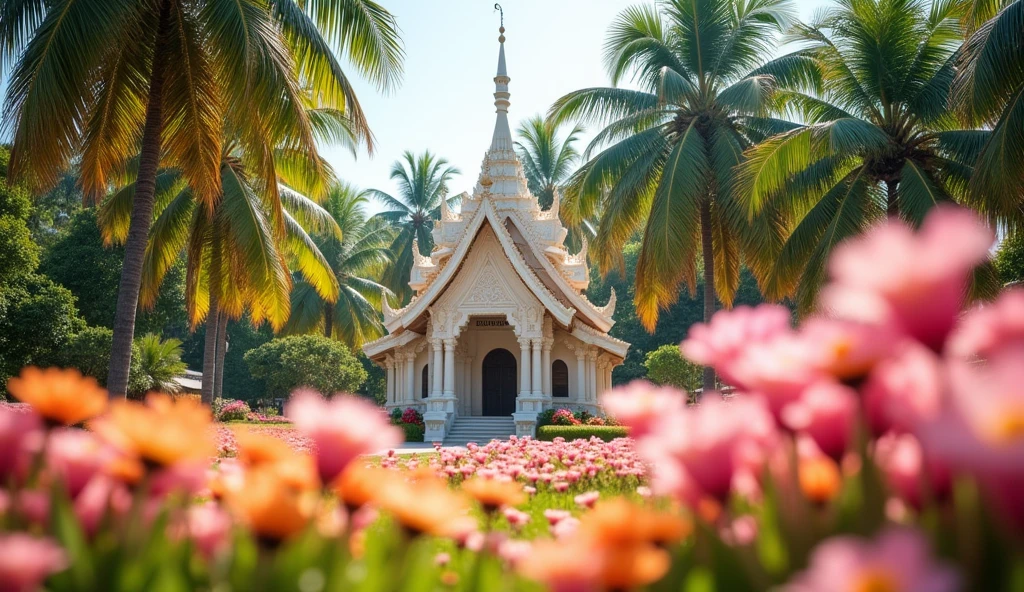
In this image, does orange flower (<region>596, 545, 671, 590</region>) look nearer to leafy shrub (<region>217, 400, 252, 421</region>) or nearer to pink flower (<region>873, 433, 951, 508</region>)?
pink flower (<region>873, 433, 951, 508</region>)

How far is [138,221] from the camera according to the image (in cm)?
1038

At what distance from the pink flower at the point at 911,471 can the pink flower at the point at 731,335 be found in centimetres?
27

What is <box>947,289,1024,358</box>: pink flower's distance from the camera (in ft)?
3.68

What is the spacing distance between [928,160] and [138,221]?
14235 millimetres

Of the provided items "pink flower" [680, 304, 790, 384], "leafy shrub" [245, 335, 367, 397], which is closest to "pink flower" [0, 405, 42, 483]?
"pink flower" [680, 304, 790, 384]

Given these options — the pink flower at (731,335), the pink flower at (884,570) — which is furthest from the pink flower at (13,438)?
the pink flower at (884,570)

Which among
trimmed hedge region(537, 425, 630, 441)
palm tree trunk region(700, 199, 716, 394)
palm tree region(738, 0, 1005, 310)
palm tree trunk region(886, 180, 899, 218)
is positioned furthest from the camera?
trimmed hedge region(537, 425, 630, 441)

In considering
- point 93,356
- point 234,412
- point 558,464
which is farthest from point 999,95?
point 93,356

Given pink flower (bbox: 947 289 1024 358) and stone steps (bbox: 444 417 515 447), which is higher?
pink flower (bbox: 947 289 1024 358)

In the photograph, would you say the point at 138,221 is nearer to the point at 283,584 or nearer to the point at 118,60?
the point at 118,60

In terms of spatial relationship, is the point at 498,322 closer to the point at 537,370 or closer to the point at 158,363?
the point at 537,370

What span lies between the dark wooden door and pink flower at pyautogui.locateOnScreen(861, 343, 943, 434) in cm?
2336

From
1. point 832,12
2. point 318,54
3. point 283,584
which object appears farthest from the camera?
point 832,12

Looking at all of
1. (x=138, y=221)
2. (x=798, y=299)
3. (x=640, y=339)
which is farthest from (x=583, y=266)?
(x=640, y=339)
